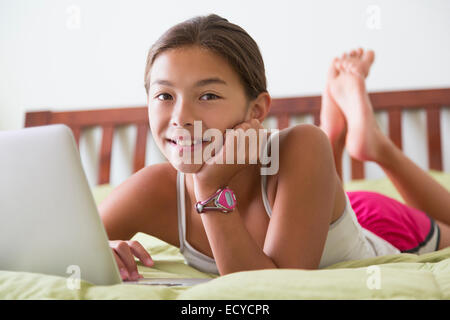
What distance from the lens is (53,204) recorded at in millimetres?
516

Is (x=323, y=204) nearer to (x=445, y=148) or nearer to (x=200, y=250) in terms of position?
(x=200, y=250)

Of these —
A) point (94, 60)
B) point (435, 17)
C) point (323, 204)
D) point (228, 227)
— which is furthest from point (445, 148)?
point (94, 60)

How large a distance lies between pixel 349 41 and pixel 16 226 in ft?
5.64

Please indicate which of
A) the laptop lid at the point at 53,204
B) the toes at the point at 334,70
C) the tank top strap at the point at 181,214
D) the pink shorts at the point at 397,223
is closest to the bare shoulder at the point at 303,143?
the tank top strap at the point at 181,214

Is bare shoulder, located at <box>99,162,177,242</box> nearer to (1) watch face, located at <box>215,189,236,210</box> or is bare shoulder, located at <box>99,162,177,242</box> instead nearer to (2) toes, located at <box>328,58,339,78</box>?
(1) watch face, located at <box>215,189,236,210</box>

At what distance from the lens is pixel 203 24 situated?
2.74 ft

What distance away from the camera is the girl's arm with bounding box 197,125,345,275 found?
0.71m

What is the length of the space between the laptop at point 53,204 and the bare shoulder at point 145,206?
398 millimetres

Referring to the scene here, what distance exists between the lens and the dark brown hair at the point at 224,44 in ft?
2.61

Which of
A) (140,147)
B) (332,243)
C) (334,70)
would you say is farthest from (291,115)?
(332,243)

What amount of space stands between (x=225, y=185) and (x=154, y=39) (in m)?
1.61

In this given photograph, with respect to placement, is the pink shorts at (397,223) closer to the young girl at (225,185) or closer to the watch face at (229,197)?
the young girl at (225,185)

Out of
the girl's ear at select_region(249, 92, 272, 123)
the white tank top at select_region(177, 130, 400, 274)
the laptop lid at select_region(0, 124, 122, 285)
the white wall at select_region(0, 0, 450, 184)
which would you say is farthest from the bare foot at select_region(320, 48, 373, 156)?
the laptop lid at select_region(0, 124, 122, 285)

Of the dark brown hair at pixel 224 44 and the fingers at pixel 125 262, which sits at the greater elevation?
the dark brown hair at pixel 224 44
